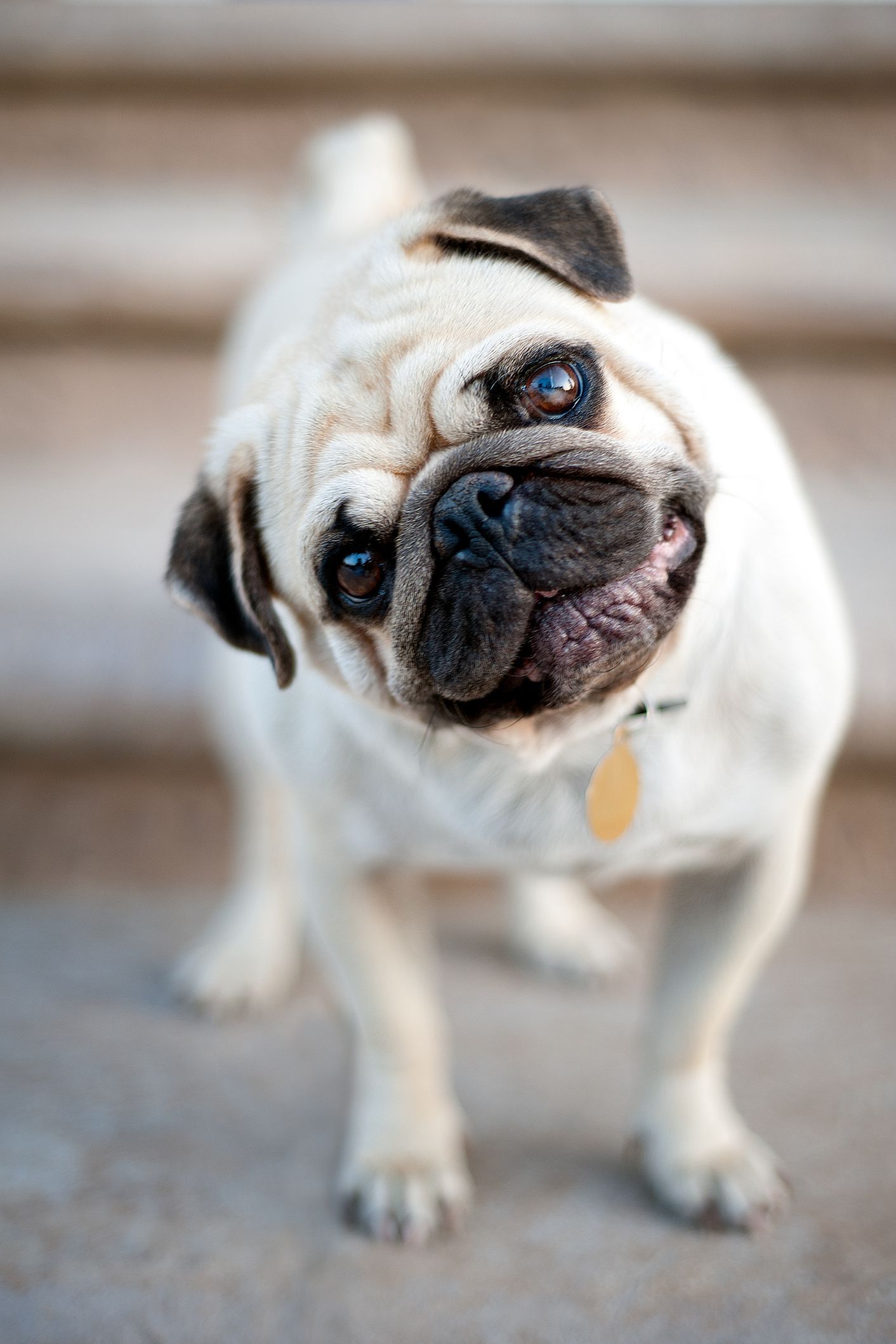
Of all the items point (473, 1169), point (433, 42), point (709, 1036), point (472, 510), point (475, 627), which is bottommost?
point (473, 1169)

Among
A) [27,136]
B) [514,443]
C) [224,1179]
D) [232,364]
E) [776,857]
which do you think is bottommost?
[224,1179]

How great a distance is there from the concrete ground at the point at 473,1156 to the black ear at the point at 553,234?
135 centimetres

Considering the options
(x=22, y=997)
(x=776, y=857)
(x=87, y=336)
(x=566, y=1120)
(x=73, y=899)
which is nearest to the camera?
(x=776, y=857)

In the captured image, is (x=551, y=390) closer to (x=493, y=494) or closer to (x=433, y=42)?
(x=493, y=494)

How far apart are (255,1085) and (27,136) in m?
3.29

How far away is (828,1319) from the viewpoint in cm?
151

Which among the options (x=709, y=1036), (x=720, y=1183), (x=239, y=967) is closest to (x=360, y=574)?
(x=709, y=1036)

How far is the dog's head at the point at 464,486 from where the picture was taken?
1.34 meters

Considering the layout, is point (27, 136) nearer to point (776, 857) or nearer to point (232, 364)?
point (232, 364)

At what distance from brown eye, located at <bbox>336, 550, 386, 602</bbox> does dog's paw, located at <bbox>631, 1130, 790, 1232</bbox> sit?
1.01 metres

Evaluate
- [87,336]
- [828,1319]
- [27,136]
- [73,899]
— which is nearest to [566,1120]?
[828,1319]

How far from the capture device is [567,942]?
99.0 inches

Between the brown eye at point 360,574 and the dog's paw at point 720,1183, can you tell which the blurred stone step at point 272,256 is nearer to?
the brown eye at point 360,574

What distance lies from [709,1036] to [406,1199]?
531 millimetres
